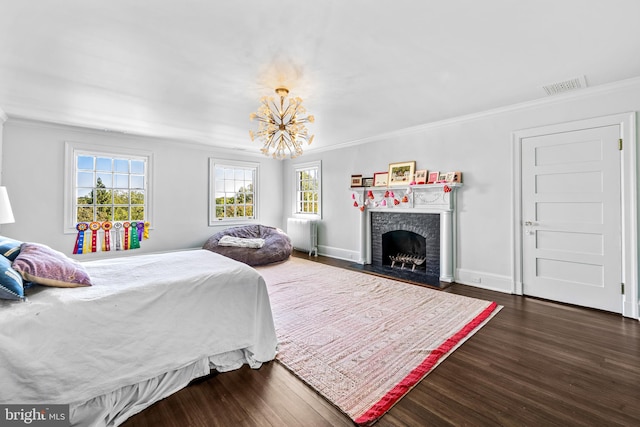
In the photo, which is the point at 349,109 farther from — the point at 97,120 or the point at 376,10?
the point at 97,120

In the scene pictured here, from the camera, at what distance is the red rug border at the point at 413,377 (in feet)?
5.25

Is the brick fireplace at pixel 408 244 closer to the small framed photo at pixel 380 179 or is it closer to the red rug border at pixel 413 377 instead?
the small framed photo at pixel 380 179

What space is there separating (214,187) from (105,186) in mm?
1896

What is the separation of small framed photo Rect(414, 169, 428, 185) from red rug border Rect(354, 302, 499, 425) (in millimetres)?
2279

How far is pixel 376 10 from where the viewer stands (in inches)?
70.9

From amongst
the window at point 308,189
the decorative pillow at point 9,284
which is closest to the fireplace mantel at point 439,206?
the window at point 308,189

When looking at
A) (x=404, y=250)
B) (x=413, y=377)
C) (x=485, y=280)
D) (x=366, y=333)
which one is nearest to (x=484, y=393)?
(x=413, y=377)

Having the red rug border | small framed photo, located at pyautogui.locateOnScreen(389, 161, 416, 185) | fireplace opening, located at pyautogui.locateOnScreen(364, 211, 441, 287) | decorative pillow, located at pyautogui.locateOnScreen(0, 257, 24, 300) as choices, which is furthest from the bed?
small framed photo, located at pyautogui.locateOnScreen(389, 161, 416, 185)

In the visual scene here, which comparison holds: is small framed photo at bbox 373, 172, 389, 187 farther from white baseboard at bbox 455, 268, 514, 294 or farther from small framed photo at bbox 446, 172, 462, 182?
white baseboard at bbox 455, 268, 514, 294

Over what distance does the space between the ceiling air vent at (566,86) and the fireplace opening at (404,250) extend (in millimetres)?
2619

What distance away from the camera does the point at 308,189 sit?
6.71 m

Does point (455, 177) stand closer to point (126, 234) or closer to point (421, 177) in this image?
point (421, 177)

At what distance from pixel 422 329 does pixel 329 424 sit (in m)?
1.44

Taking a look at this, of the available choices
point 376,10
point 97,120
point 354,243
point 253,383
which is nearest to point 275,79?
point 376,10
